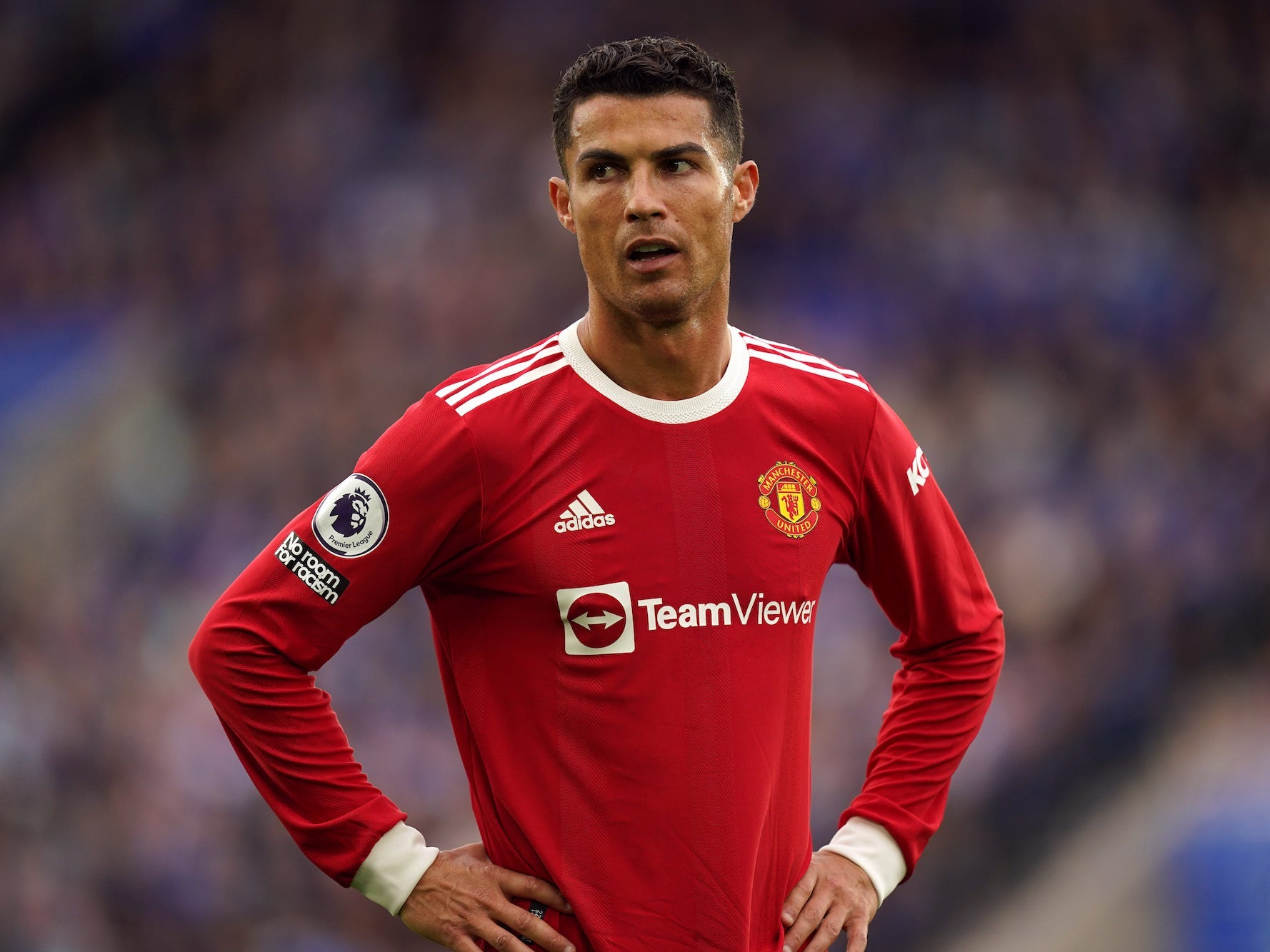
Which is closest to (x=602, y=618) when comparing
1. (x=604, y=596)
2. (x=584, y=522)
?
(x=604, y=596)

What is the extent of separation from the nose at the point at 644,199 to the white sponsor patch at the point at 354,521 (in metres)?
0.52

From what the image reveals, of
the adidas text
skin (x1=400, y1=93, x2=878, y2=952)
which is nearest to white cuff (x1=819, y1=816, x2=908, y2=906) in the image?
skin (x1=400, y1=93, x2=878, y2=952)

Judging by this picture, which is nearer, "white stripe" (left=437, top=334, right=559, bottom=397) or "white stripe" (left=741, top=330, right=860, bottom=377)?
"white stripe" (left=437, top=334, right=559, bottom=397)

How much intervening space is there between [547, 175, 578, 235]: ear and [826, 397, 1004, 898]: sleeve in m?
0.56

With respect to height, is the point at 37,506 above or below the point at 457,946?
above

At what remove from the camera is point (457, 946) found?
76.4 inches

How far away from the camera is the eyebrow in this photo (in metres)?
1.92

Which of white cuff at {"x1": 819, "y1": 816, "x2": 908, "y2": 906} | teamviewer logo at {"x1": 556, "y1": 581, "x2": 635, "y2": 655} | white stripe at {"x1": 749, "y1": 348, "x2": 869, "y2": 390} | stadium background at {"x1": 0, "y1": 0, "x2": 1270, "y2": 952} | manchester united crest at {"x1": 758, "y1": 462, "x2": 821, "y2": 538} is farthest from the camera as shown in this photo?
stadium background at {"x1": 0, "y1": 0, "x2": 1270, "y2": 952}

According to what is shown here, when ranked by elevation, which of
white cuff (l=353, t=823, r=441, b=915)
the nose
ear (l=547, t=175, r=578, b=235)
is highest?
ear (l=547, t=175, r=578, b=235)

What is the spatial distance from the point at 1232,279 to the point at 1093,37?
90 cm

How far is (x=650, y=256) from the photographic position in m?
1.91

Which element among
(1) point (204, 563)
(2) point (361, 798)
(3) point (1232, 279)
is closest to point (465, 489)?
(2) point (361, 798)

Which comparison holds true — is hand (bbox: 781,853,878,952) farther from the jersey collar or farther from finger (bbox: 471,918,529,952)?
the jersey collar

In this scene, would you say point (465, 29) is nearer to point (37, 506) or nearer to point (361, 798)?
point (37, 506)
